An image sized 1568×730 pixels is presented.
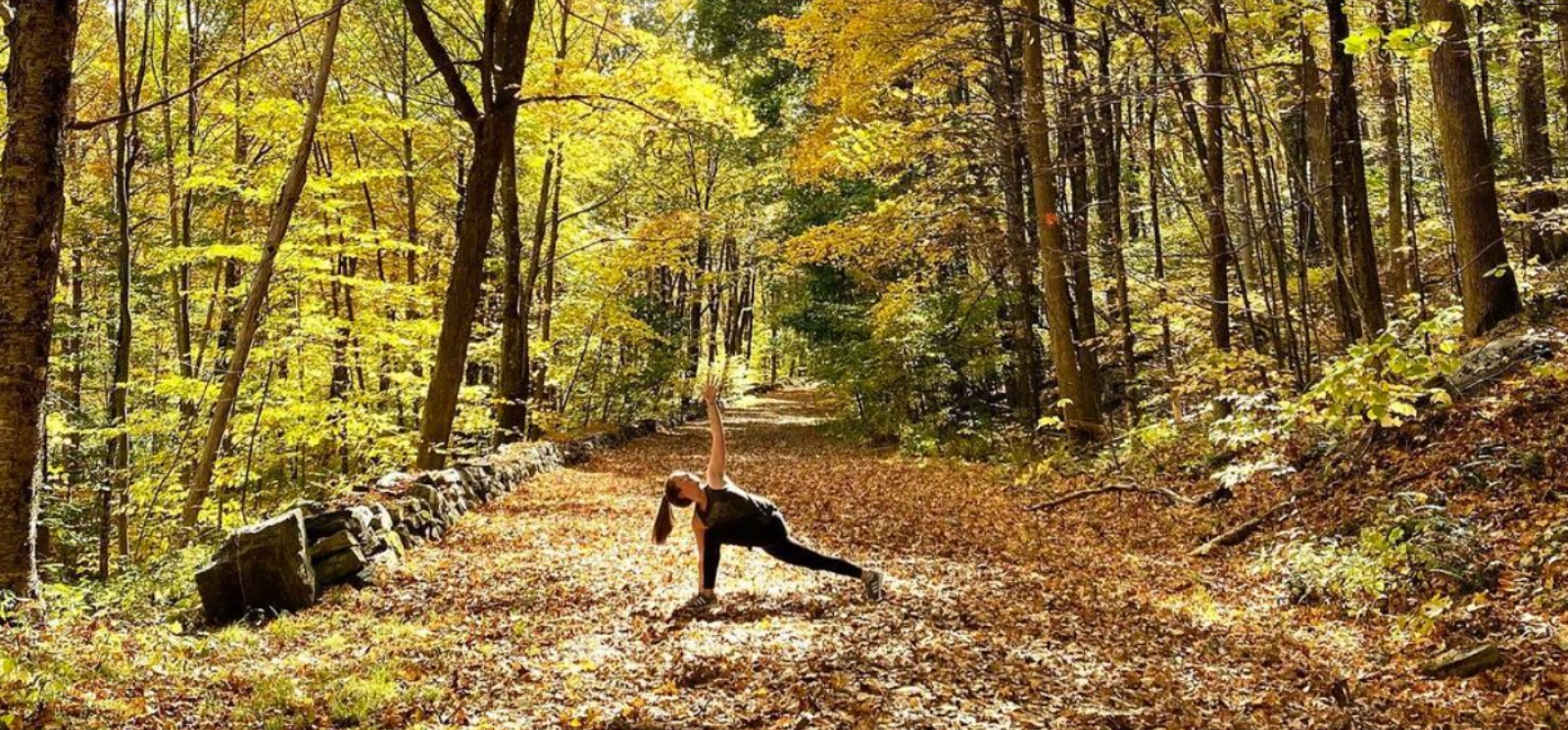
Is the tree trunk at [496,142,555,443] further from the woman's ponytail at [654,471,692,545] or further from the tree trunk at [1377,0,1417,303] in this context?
the tree trunk at [1377,0,1417,303]

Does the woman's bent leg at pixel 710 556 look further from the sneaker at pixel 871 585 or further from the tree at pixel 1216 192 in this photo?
the tree at pixel 1216 192

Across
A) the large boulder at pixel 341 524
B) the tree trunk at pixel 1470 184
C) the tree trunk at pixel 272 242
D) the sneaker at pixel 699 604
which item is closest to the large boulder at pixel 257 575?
the large boulder at pixel 341 524

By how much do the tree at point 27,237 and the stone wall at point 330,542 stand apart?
4.04 feet

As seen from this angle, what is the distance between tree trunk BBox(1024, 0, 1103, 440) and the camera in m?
12.1

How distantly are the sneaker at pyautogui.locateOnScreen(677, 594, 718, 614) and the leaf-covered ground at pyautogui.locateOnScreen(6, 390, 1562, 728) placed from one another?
4.8 inches

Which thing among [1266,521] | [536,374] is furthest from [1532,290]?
[536,374]

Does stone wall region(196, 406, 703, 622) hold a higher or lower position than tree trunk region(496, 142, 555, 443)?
lower

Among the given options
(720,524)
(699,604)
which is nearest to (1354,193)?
(720,524)

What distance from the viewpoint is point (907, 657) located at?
5.02m

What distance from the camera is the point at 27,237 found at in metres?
5.07

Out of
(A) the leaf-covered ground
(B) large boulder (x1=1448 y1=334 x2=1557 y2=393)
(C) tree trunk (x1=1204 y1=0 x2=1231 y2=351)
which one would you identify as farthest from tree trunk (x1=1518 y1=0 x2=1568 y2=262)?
(A) the leaf-covered ground

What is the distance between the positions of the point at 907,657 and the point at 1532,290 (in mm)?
8069

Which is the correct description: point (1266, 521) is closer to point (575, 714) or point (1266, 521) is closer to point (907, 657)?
point (907, 657)

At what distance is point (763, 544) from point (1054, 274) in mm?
8004
